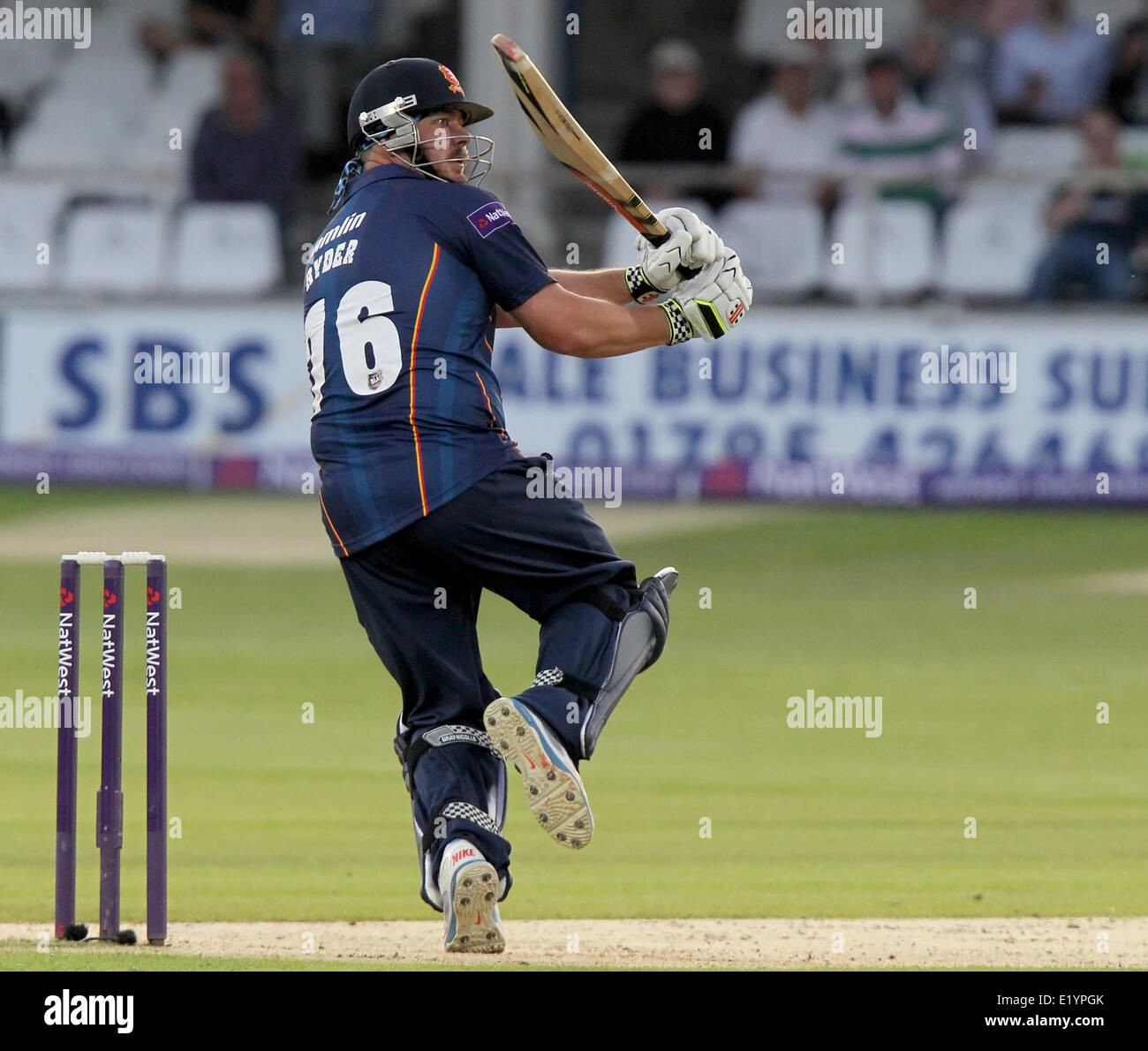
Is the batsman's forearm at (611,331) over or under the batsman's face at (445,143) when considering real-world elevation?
under

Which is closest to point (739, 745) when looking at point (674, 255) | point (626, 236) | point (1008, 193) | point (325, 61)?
point (674, 255)

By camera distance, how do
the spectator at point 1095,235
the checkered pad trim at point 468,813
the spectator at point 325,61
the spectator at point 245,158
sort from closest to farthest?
the checkered pad trim at point 468,813 → the spectator at point 1095,235 → the spectator at point 245,158 → the spectator at point 325,61

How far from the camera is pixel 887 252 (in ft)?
53.4

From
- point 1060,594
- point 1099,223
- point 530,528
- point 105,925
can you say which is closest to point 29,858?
point 105,925

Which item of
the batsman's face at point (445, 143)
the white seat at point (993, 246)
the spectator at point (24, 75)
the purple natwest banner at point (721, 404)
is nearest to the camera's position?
the batsman's face at point (445, 143)

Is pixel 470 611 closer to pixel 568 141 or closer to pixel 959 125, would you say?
pixel 568 141

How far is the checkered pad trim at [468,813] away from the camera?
583 cm

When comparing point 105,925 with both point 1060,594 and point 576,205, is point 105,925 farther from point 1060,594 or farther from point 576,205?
point 576,205

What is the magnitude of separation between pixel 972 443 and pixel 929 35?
3.54 metres

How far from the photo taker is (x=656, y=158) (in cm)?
1714

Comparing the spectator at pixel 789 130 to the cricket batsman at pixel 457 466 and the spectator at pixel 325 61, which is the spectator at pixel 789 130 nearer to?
the spectator at pixel 325 61

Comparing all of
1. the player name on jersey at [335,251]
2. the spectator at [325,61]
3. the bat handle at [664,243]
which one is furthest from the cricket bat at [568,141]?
the spectator at [325,61]

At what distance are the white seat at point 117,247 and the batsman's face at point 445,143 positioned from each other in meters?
11.1

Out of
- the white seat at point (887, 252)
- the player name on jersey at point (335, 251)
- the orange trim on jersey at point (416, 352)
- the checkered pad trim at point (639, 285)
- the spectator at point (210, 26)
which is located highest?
the spectator at point (210, 26)
